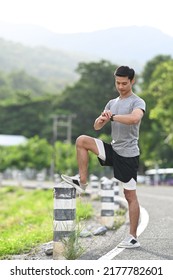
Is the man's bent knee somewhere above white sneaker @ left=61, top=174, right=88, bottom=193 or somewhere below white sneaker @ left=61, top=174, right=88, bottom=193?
above

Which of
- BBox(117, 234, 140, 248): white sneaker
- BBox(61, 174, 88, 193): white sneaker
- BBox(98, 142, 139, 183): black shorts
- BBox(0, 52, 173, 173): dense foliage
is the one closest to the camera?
BBox(61, 174, 88, 193): white sneaker

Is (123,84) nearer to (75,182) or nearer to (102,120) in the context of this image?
(102,120)

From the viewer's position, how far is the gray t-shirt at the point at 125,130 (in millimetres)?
8375

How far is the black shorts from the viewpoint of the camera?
8.50 metres

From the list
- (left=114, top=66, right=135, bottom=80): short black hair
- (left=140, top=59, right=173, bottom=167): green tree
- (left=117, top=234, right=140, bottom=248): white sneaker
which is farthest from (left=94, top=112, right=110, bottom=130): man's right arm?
(left=140, top=59, right=173, bottom=167): green tree

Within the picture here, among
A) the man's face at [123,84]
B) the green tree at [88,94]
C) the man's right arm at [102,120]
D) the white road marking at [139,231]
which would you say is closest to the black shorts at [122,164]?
the man's right arm at [102,120]

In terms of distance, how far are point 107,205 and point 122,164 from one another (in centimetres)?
404

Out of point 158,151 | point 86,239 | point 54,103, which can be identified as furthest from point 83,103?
point 86,239

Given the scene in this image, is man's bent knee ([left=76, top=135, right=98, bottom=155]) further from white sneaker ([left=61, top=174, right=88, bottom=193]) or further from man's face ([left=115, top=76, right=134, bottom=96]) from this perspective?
man's face ([left=115, top=76, right=134, bottom=96])

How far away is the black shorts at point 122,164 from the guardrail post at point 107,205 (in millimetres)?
3649

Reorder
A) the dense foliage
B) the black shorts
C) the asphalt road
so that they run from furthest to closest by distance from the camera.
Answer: the dense foliage
the black shorts
the asphalt road

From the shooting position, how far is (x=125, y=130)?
27.5 ft
